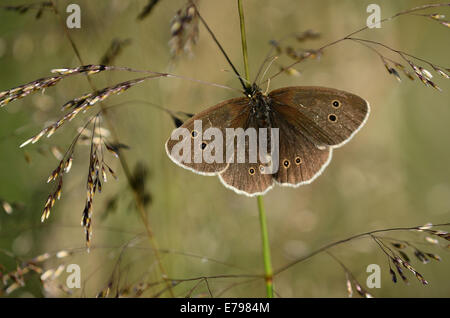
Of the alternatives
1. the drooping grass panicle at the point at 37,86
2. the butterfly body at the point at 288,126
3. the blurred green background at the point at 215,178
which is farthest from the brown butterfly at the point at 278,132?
the blurred green background at the point at 215,178

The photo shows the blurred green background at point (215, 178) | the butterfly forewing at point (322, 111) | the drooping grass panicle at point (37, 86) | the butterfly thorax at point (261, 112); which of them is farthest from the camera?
the blurred green background at point (215, 178)

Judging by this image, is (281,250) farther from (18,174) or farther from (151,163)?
(18,174)

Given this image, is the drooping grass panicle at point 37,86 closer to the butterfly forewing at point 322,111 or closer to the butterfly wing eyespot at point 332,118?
the butterfly forewing at point 322,111

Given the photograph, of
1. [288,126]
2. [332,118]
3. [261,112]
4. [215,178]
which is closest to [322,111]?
[332,118]

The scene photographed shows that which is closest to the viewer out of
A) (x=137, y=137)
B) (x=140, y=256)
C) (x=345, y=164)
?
(x=140, y=256)

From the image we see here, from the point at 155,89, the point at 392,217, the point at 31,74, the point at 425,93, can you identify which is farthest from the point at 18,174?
the point at 425,93

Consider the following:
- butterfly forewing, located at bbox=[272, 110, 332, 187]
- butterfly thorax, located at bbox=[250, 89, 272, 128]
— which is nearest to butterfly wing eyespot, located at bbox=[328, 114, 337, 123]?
butterfly forewing, located at bbox=[272, 110, 332, 187]
